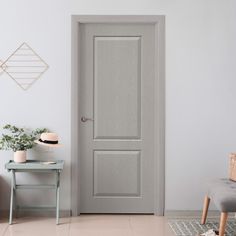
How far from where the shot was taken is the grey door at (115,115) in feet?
16.8

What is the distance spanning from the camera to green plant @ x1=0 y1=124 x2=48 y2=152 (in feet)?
16.0

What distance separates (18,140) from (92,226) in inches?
44.7

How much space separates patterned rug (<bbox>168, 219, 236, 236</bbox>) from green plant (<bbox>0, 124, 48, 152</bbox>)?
5.33 ft

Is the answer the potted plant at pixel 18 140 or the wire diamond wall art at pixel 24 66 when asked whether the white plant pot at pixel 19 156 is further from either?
the wire diamond wall art at pixel 24 66

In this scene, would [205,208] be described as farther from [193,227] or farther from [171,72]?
[171,72]

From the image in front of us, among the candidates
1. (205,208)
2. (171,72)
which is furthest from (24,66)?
(205,208)

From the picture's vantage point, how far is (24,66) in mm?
5020

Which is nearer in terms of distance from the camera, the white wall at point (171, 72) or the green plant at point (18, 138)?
the green plant at point (18, 138)

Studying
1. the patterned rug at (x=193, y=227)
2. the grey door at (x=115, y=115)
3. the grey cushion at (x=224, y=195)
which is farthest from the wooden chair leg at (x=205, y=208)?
the grey door at (x=115, y=115)

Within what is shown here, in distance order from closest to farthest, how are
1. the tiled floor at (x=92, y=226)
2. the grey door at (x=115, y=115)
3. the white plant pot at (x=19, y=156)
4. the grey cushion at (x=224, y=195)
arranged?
the grey cushion at (x=224, y=195), the tiled floor at (x=92, y=226), the white plant pot at (x=19, y=156), the grey door at (x=115, y=115)

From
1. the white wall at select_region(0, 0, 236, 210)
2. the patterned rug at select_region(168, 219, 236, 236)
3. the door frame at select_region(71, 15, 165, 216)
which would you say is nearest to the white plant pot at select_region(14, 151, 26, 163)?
the white wall at select_region(0, 0, 236, 210)

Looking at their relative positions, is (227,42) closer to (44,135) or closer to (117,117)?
(117,117)

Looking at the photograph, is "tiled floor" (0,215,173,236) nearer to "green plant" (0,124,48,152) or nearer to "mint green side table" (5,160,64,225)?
"mint green side table" (5,160,64,225)

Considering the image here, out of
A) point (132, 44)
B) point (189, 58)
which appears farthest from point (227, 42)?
point (132, 44)
